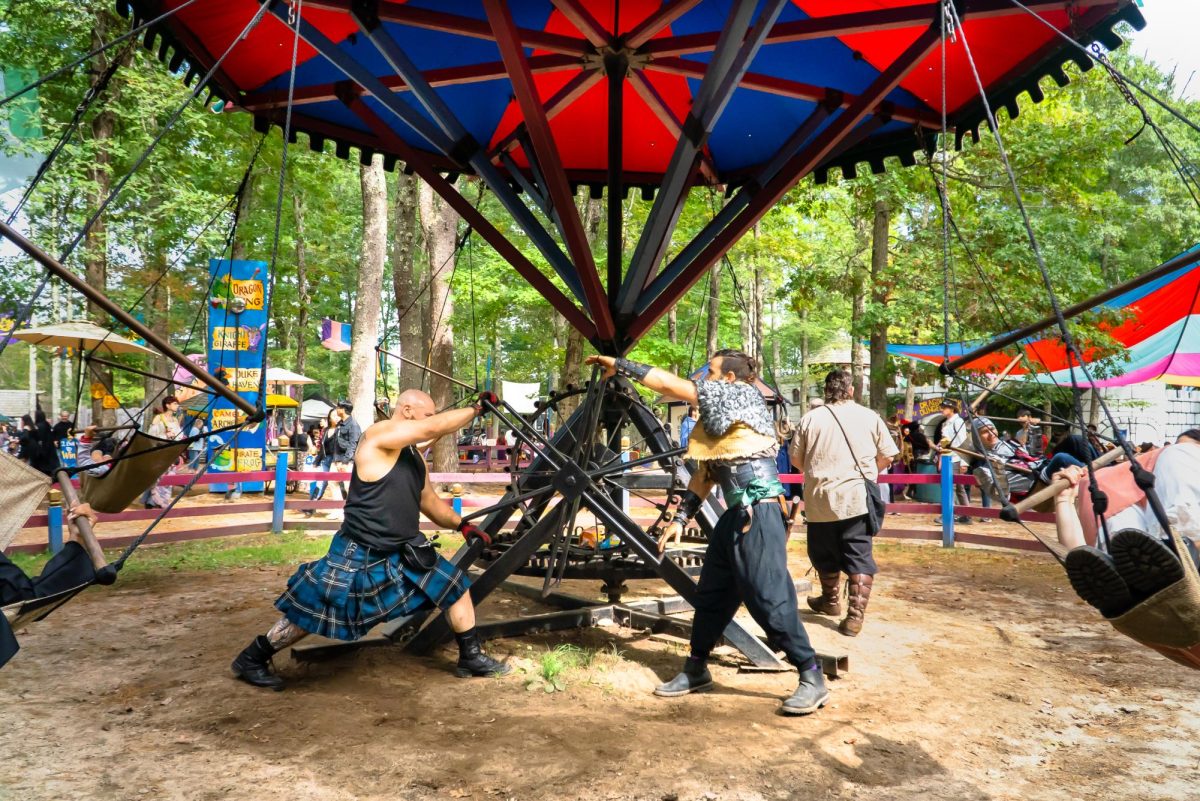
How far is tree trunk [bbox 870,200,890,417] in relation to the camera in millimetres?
13712

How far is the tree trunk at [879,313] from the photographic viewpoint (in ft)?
45.0

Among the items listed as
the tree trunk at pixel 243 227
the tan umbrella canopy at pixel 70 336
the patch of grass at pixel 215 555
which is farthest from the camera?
the tree trunk at pixel 243 227

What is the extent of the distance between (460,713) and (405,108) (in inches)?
131

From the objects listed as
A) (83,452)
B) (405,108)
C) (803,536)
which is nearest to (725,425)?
(405,108)

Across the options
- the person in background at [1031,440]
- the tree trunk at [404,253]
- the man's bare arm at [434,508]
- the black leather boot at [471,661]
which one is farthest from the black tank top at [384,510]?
the person in background at [1031,440]

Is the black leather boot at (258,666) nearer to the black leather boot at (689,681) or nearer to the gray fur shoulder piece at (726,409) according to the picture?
the black leather boot at (689,681)

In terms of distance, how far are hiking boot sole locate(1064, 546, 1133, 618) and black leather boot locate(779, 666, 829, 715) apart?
5.56 ft

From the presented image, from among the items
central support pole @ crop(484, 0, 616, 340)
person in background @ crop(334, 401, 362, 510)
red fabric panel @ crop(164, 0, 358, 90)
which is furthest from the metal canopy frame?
person in background @ crop(334, 401, 362, 510)

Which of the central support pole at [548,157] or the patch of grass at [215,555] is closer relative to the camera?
the central support pole at [548,157]

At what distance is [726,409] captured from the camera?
169 inches

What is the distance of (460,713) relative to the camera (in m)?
4.07

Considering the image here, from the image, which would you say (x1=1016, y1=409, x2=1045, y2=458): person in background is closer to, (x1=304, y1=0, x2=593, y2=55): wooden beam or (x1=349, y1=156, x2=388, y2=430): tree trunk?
(x1=349, y1=156, x2=388, y2=430): tree trunk

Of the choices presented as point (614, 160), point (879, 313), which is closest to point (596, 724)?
point (614, 160)

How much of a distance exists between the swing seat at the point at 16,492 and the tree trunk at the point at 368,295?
8.08 meters
